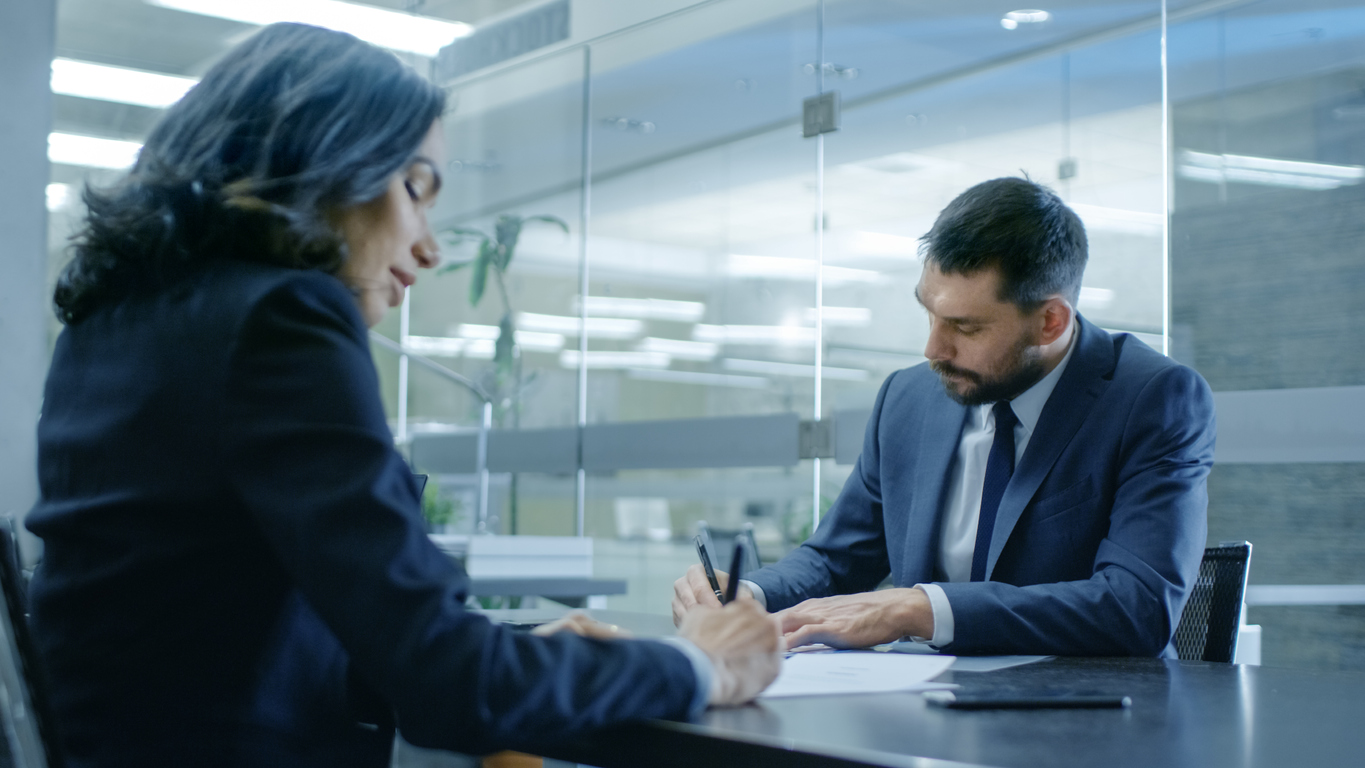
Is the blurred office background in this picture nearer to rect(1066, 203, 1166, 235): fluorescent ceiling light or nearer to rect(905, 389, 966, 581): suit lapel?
rect(1066, 203, 1166, 235): fluorescent ceiling light

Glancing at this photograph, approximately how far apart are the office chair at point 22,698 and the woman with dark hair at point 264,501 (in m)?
0.07

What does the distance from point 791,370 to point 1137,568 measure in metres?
2.92

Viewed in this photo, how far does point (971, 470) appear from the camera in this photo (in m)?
2.05

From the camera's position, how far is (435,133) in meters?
1.15

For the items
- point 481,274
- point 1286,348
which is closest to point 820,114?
point 1286,348

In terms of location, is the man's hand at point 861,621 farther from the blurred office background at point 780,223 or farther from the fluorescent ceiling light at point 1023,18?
the fluorescent ceiling light at point 1023,18

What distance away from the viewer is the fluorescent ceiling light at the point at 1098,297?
3.64 meters

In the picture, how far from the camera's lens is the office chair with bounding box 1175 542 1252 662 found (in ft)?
5.93

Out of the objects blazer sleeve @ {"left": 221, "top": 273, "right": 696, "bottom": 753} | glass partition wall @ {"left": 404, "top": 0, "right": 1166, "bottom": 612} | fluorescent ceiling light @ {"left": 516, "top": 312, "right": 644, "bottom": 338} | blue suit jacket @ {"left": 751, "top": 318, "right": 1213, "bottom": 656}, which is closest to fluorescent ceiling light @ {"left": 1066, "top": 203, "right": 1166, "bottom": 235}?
glass partition wall @ {"left": 404, "top": 0, "right": 1166, "bottom": 612}

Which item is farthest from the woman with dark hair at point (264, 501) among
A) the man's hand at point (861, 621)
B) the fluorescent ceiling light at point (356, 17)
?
the fluorescent ceiling light at point (356, 17)

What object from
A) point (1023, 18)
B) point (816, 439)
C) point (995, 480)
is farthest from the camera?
point (816, 439)

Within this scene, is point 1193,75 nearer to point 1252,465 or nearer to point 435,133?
point 1252,465

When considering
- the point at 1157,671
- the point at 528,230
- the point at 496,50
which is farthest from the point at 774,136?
the point at 1157,671

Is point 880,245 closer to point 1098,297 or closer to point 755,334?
point 755,334
